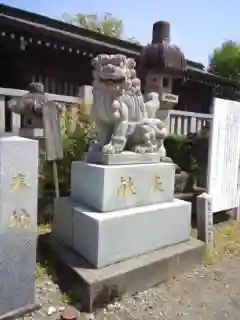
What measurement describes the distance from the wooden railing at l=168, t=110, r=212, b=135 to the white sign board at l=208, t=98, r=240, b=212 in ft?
10.2

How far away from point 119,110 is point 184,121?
220 inches

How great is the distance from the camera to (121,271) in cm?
281

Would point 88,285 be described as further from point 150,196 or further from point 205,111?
point 205,111

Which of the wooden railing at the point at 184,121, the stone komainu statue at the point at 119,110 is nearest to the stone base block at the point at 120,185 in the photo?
the stone komainu statue at the point at 119,110

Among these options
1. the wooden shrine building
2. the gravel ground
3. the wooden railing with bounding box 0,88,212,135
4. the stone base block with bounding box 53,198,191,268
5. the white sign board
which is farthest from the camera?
the wooden shrine building

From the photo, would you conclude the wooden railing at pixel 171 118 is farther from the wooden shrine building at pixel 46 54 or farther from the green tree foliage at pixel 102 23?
the green tree foliage at pixel 102 23

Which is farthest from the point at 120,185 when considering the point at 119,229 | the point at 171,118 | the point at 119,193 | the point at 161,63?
the point at 171,118

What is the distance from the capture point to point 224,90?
11094 mm

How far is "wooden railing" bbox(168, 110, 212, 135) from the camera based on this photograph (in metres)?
8.16

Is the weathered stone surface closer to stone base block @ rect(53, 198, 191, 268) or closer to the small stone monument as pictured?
the small stone monument

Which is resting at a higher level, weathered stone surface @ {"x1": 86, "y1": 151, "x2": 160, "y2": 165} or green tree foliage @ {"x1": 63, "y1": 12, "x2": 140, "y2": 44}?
green tree foliage @ {"x1": 63, "y1": 12, "x2": 140, "y2": 44}

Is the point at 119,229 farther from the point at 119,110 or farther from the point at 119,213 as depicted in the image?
the point at 119,110

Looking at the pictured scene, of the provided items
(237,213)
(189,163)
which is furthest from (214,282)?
(189,163)

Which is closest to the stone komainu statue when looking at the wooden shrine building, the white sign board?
the white sign board
